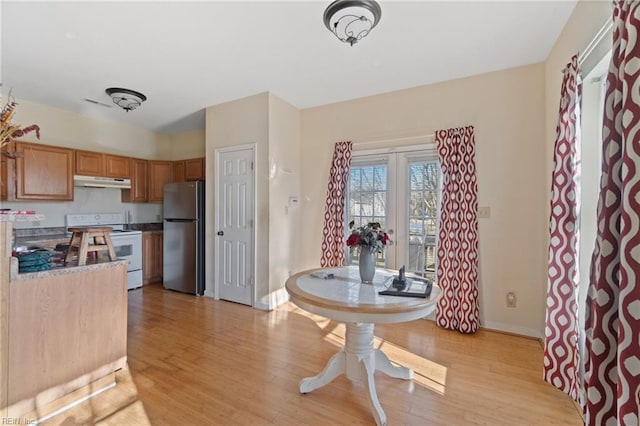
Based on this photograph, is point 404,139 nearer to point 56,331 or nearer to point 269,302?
point 269,302

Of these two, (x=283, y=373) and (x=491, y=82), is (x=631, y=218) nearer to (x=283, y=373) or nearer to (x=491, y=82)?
(x=283, y=373)

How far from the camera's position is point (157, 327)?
2.92 meters

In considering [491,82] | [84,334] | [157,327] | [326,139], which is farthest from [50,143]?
[491,82]

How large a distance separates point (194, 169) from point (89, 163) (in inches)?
54.2

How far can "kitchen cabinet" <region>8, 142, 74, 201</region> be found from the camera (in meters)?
3.37

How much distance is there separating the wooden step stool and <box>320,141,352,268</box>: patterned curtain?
2317mm

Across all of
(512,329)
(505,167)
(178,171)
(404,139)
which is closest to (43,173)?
(178,171)

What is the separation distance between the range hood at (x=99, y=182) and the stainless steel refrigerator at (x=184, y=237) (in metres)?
0.68

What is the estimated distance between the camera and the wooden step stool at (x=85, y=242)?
6.29ft

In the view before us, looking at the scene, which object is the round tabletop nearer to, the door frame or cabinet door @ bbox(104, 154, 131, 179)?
the door frame

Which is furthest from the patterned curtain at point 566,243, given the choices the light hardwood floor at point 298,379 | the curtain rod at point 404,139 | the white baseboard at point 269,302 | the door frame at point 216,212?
the door frame at point 216,212

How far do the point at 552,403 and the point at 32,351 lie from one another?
10.7ft

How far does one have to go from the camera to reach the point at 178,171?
15.8ft

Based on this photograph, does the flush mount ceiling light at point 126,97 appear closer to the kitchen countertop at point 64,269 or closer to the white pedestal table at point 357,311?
the kitchen countertop at point 64,269
